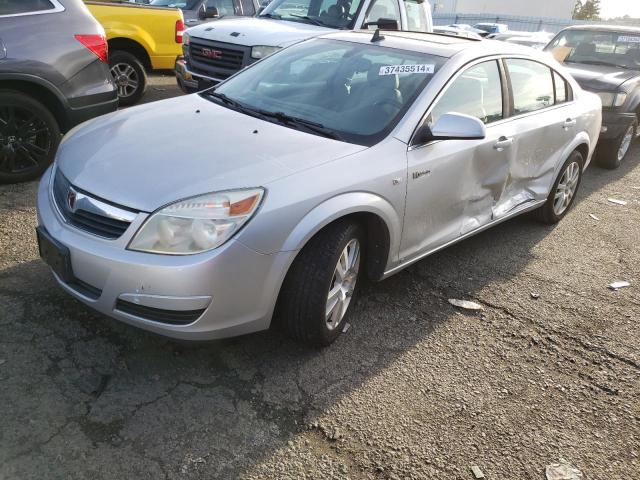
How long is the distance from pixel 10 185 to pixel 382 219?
3.40 m

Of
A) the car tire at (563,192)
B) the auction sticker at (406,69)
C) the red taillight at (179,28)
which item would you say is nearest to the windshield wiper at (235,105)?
the auction sticker at (406,69)

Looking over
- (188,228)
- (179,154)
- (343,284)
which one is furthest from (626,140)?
(188,228)

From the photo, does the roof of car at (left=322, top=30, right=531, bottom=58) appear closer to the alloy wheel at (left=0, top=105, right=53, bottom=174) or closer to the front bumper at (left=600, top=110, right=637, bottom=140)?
the alloy wheel at (left=0, top=105, right=53, bottom=174)

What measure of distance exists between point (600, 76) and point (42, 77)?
21.1ft

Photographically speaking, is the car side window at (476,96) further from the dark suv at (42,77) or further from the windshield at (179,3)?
the windshield at (179,3)

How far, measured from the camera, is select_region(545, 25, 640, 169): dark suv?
7121 millimetres

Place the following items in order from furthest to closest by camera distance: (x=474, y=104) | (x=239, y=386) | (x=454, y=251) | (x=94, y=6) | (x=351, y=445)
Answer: (x=94, y=6), (x=454, y=251), (x=474, y=104), (x=239, y=386), (x=351, y=445)

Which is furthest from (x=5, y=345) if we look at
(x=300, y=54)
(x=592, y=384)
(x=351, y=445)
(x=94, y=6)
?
(x=94, y=6)

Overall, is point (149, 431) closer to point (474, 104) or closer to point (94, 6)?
point (474, 104)

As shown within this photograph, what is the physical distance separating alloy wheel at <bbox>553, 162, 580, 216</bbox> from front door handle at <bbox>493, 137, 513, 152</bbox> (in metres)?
1.32

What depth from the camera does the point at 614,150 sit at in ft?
24.1

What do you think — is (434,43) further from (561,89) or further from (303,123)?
(561,89)

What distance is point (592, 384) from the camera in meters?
3.12

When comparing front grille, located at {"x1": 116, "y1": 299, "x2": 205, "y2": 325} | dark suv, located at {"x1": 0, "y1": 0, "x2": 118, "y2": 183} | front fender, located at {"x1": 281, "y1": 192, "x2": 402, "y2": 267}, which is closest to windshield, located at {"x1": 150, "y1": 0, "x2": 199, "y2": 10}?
dark suv, located at {"x1": 0, "y1": 0, "x2": 118, "y2": 183}
